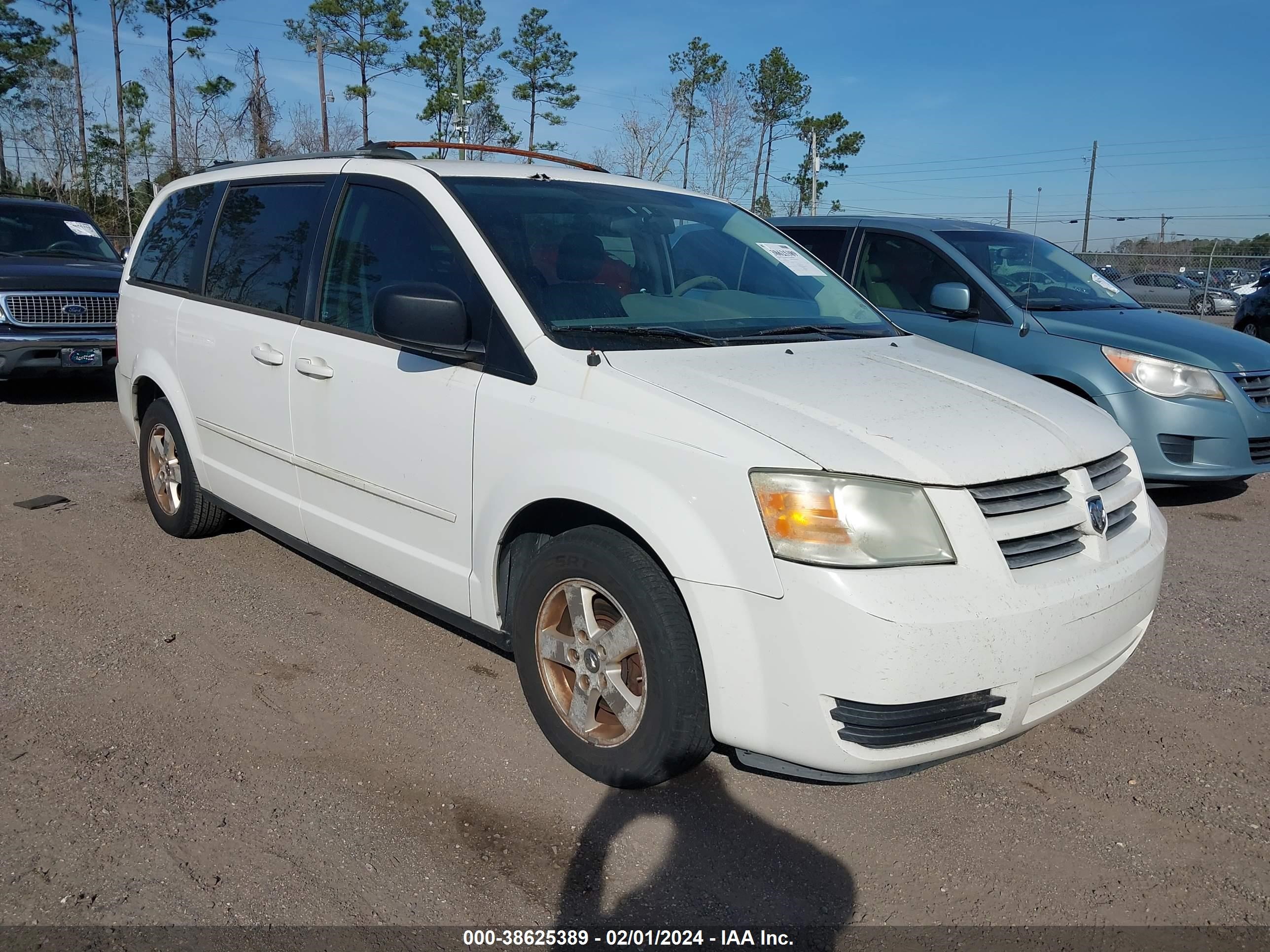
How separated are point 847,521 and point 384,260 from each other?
210 centimetres

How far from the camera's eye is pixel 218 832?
2779 mm

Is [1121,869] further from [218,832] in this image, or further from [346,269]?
[346,269]

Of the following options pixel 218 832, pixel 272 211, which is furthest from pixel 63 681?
pixel 272 211

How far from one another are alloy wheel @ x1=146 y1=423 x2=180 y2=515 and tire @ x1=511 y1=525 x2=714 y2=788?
2831 mm

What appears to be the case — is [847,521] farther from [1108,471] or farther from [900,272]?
[900,272]

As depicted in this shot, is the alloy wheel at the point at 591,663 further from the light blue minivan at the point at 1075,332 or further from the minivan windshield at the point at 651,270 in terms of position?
the light blue minivan at the point at 1075,332

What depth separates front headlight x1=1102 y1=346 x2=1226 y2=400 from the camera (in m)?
6.02

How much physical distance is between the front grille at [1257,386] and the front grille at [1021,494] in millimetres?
4107

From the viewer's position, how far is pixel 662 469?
2717 millimetres

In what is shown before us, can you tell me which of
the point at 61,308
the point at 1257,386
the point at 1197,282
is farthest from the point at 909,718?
the point at 1197,282

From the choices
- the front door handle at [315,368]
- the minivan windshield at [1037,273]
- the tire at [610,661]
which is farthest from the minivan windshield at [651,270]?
the minivan windshield at [1037,273]

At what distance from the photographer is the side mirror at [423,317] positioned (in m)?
3.10

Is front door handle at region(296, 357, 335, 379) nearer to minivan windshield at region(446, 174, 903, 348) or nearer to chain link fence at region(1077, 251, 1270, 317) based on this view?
minivan windshield at region(446, 174, 903, 348)

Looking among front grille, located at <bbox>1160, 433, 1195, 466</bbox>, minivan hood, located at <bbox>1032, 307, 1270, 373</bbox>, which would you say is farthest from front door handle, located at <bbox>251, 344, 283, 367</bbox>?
front grille, located at <bbox>1160, 433, 1195, 466</bbox>
